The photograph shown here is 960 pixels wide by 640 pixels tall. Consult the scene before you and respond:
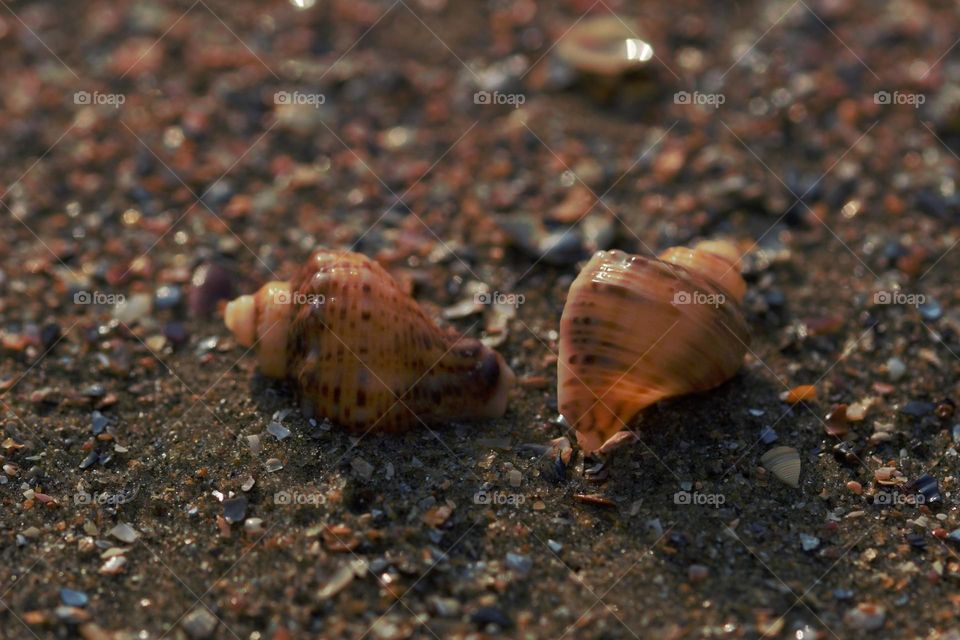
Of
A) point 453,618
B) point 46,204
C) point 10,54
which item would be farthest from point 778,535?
point 10,54

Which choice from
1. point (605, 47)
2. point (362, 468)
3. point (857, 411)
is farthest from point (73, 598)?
point (605, 47)

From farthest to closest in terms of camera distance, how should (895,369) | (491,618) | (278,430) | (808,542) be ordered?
(895,369) < (278,430) < (808,542) < (491,618)

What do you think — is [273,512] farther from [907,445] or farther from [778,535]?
[907,445]

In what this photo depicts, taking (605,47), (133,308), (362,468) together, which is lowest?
(362,468)

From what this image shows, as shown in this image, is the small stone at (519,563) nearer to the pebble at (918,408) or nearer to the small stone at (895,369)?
the pebble at (918,408)

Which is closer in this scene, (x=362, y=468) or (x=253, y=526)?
(x=253, y=526)

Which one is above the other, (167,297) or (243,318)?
(243,318)

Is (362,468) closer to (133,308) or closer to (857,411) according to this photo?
(133,308)

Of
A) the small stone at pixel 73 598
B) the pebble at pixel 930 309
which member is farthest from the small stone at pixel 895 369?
the small stone at pixel 73 598
